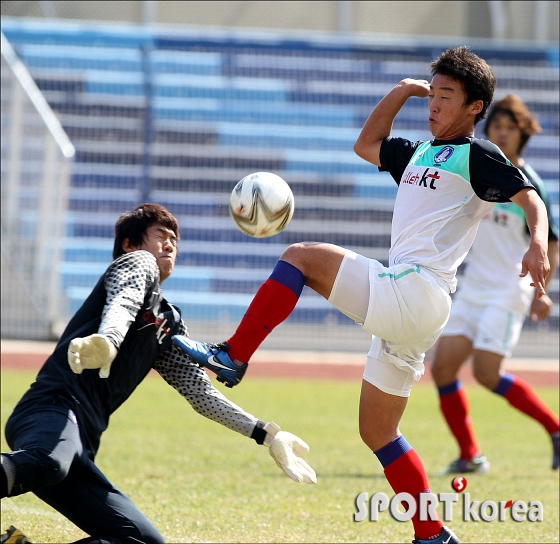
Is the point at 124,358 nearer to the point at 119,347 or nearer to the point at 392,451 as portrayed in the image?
the point at 119,347

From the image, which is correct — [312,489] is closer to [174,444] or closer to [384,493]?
[384,493]

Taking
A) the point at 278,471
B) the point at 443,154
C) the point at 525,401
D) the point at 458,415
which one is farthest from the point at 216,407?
the point at 525,401

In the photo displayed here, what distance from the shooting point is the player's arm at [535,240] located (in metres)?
3.22

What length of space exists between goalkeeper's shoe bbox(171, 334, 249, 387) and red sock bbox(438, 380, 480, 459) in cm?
334

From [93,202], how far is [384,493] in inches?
368

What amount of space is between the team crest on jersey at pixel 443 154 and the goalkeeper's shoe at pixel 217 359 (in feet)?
3.45

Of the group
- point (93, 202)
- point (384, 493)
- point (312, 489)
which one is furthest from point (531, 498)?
point (93, 202)

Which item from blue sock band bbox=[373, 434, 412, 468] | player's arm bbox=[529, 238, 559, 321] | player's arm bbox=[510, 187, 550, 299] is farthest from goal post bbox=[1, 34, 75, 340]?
player's arm bbox=[510, 187, 550, 299]

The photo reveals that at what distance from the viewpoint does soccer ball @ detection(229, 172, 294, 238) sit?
365 cm

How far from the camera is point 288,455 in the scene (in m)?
3.47

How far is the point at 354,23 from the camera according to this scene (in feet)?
43.8

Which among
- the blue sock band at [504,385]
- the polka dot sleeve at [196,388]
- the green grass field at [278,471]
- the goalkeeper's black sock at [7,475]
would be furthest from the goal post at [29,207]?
the goalkeeper's black sock at [7,475]

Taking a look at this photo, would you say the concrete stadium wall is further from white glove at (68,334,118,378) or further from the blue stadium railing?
white glove at (68,334,118,378)

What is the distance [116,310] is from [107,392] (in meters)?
0.47
